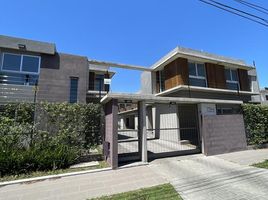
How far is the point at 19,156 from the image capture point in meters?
5.75

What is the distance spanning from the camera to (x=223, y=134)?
8.80 metres

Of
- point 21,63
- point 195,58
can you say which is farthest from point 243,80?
point 21,63

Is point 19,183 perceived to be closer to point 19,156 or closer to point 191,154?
point 19,156

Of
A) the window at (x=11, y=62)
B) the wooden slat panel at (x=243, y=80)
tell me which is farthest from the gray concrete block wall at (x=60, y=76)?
the wooden slat panel at (x=243, y=80)

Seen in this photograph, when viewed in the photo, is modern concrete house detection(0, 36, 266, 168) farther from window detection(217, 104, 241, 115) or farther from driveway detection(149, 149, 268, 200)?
driveway detection(149, 149, 268, 200)

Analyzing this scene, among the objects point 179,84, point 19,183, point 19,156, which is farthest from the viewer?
point 179,84

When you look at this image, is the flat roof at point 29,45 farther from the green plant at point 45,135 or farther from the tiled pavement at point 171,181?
→ the tiled pavement at point 171,181

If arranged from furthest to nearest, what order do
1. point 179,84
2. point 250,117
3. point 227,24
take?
point 179,84 < point 250,117 < point 227,24

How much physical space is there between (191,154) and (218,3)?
6.84 metres

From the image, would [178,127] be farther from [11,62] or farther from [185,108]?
[11,62]

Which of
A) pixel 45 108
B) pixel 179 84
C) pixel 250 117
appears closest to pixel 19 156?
pixel 45 108

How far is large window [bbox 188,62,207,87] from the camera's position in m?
13.4

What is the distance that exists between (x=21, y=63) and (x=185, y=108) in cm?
1244

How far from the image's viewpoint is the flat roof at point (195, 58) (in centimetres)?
1273
